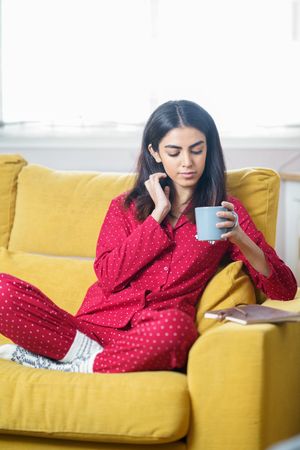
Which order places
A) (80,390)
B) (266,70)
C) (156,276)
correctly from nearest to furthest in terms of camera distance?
(80,390), (156,276), (266,70)

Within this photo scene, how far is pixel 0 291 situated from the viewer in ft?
7.21

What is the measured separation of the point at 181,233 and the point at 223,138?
1.15 m

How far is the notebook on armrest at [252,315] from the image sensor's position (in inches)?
79.7

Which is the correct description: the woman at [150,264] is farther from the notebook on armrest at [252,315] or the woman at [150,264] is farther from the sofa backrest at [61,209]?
the sofa backrest at [61,209]

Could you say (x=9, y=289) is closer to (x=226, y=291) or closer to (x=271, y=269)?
(x=226, y=291)

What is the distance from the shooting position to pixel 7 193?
289cm

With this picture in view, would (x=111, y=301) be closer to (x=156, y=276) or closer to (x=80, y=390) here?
(x=156, y=276)

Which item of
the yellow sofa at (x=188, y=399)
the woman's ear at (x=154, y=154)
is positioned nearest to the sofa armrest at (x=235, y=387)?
the yellow sofa at (x=188, y=399)

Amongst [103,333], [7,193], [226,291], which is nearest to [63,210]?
[7,193]

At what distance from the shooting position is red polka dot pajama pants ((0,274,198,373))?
2.06m

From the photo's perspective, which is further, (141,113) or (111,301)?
(141,113)

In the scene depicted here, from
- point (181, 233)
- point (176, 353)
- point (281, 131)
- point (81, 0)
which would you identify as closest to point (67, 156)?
point (81, 0)

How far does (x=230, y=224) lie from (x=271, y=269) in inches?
11.1

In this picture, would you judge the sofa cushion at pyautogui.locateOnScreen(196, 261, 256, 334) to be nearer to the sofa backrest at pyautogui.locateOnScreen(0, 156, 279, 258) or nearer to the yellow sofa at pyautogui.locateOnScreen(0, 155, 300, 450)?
the yellow sofa at pyautogui.locateOnScreen(0, 155, 300, 450)
